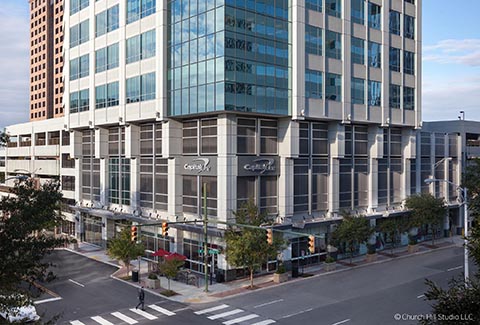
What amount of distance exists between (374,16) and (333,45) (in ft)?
26.5

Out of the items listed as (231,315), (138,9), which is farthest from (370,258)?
(138,9)

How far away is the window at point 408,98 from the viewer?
174 ft

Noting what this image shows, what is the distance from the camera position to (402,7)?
5266 centimetres

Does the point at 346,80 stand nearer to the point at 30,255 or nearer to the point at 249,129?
the point at 249,129

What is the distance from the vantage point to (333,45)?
1781 inches

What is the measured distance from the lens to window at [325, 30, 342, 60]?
44656 mm

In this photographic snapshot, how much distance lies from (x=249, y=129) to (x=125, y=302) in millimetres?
17386

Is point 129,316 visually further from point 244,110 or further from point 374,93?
point 374,93

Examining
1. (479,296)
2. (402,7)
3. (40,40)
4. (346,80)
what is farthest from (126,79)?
(40,40)

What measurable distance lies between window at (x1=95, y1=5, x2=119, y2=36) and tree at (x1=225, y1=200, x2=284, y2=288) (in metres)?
27.4

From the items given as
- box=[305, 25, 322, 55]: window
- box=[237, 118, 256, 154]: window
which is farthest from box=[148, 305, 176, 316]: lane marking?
box=[305, 25, 322, 55]: window

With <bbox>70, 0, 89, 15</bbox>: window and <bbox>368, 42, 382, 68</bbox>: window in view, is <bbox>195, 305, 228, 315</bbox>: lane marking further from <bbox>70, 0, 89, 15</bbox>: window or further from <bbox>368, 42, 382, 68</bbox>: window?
<bbox>70, 0, 89, 15</bbox>: window

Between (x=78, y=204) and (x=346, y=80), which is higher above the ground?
(x=346, y=80)

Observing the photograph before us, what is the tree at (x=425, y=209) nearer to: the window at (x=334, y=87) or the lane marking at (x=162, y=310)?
the window at (x=334, y=87)
